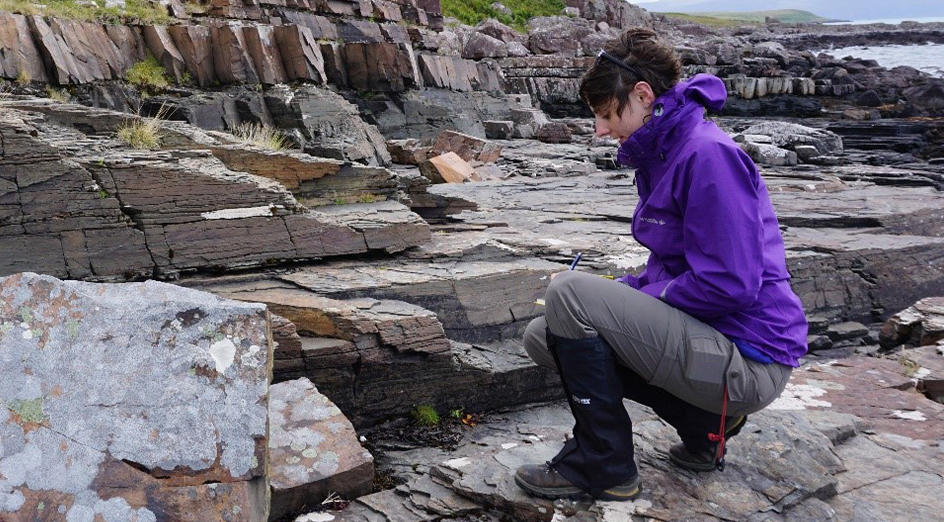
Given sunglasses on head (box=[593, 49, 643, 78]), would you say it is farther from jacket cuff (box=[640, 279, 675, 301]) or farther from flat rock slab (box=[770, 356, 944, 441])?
flat rock slab (box=[770, 356, 944, 441])

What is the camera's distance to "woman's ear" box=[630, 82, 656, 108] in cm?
350

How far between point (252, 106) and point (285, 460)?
14.2 meters

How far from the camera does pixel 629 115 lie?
359cm

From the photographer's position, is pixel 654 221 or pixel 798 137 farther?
pixel 798 137

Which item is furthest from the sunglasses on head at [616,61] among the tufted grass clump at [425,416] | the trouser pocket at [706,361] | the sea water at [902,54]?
the sea water at [902,54]

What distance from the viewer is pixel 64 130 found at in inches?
275

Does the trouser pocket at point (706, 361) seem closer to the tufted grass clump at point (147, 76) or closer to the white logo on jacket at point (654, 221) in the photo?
the white logo on jacket at point (654, 221)

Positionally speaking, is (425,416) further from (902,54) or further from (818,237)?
(902,54)

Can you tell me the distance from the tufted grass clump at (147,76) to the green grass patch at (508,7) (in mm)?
37496

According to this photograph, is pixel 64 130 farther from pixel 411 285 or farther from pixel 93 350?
pixel 93 350

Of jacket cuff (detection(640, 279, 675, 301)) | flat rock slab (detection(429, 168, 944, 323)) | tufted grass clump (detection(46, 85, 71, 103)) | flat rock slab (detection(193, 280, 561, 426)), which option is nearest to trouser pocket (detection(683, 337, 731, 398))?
jacket cuff (detection(640, 279, 675, 301))

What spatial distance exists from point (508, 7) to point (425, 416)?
55.8 meters

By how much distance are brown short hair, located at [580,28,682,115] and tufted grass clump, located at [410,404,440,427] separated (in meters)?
2.99

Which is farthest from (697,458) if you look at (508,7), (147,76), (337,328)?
(508,7)
